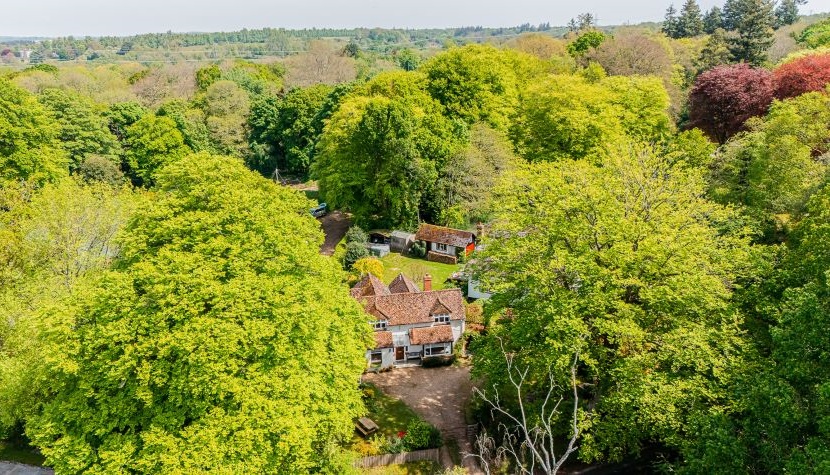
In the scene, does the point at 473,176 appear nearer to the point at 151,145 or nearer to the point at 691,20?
the point at 151,145

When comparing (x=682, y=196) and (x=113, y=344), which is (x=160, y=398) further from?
(x=682, y=196)

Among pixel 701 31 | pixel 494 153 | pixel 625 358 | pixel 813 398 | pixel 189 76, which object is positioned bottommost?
pixel 625 358

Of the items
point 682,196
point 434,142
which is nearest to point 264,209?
point 682,196

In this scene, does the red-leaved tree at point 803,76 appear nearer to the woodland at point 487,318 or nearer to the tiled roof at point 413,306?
the woodland at point 487,318

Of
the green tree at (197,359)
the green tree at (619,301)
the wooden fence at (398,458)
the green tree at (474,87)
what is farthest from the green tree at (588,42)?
the green tree at (197,359)

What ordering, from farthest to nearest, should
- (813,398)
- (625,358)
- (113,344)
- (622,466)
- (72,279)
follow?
1. (72,279)
2. (622,466)
3. (625,358)
4. (113,344)
5. (813,398)

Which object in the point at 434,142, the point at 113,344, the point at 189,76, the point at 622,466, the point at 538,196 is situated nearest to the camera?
the point at 113,344

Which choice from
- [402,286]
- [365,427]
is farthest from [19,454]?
[402,286]
